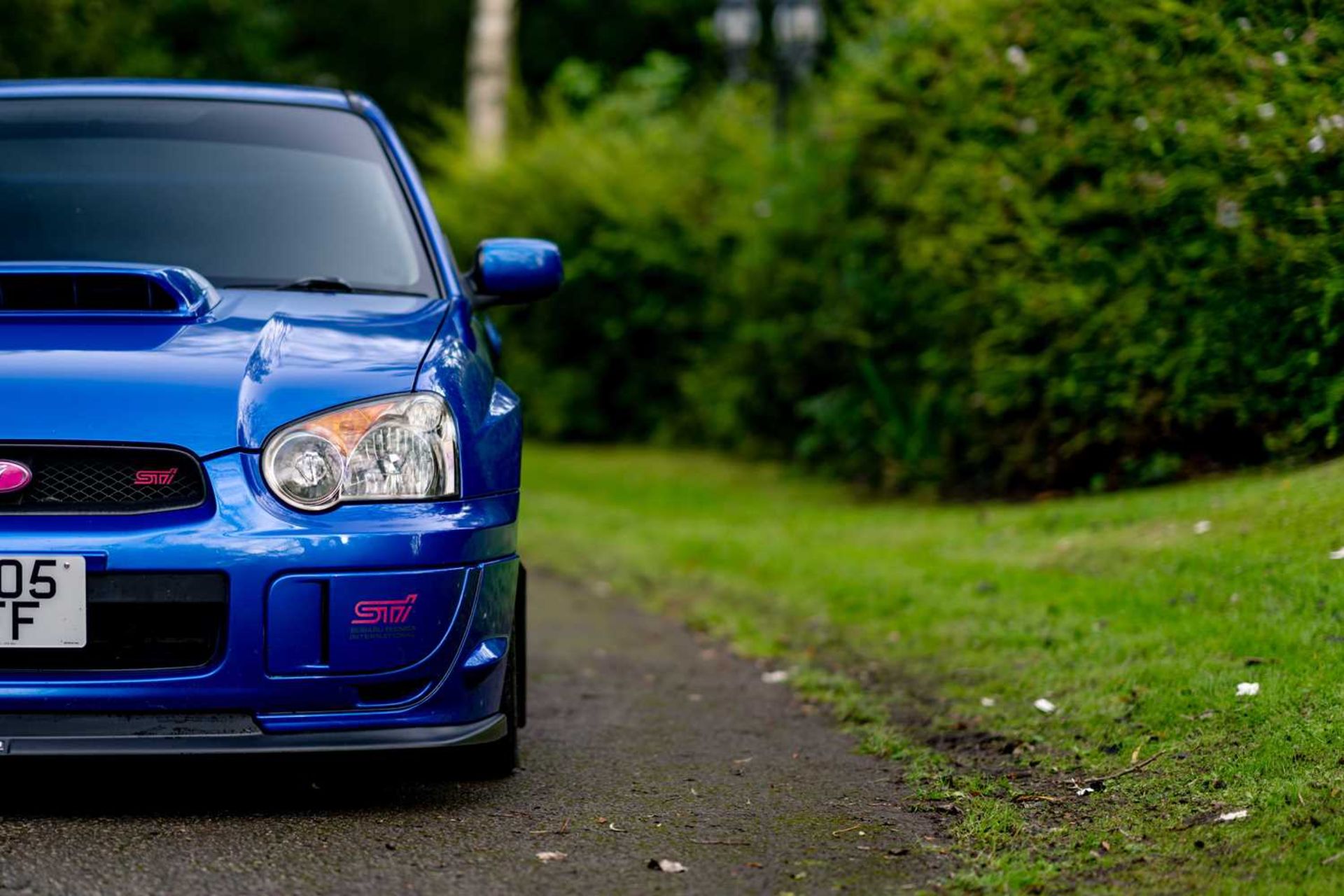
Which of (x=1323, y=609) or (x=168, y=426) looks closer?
(x=168, y=426)

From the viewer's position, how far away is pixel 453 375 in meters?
4.02

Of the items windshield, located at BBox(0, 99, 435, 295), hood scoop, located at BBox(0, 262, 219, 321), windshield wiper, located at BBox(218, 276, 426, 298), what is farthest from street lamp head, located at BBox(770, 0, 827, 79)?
hood scoop, located at BBox(0, 262, 219, 321)

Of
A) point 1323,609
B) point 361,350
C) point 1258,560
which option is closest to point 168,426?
point 361,350

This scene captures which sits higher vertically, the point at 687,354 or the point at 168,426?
the point at 168,426

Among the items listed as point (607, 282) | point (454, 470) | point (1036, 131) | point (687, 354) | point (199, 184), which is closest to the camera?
A: point (454, 470)

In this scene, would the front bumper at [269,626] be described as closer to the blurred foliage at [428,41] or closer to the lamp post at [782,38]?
the lamp post at [782,38]

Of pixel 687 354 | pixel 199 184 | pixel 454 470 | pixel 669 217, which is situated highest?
pixel 199 184

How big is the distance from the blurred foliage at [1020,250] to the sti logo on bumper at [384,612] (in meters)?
4.00

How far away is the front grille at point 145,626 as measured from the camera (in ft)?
11.8

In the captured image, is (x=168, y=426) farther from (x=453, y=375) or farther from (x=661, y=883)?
(x=661, y=883)

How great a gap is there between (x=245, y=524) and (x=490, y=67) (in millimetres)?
19210

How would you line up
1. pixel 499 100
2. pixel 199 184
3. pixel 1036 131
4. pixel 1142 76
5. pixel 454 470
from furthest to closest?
1. pixel 499 100
2. pixel 1036 131
3. pixel 1142 76
4. pixel 199 184
5. pixel 454 470

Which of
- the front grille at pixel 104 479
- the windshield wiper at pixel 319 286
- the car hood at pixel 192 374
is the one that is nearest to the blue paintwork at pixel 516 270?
the windshield wiper at pixel 319 286

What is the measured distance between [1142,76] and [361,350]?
5045mm
